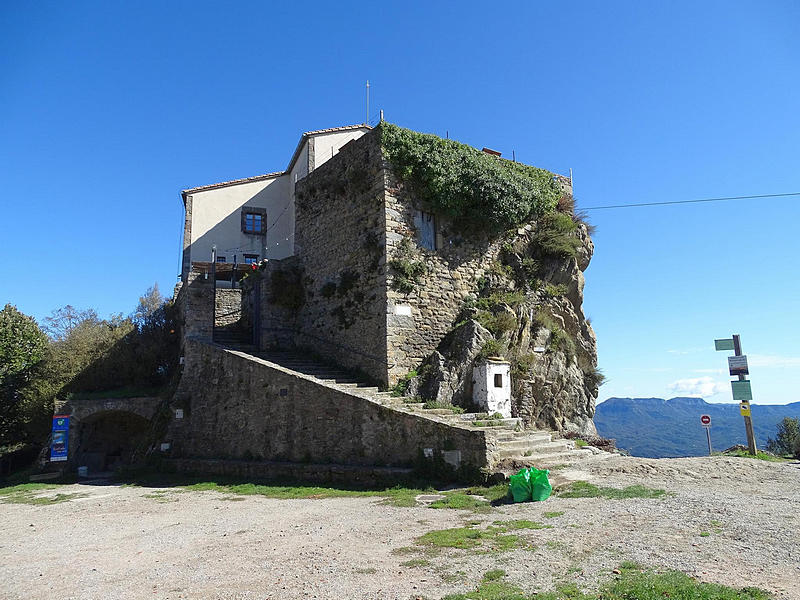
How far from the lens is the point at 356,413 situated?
39.5ft

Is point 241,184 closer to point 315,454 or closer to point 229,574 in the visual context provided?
point 315,454

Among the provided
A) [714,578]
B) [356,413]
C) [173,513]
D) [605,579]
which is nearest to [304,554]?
[605,579]

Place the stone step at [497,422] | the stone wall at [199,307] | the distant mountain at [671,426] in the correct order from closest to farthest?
the stone step at [497,422] < the stone wall at [199,307] < the distant mountain at [671,426]

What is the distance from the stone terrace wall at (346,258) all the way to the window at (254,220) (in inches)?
219

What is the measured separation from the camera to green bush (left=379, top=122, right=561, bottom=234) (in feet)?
50.4

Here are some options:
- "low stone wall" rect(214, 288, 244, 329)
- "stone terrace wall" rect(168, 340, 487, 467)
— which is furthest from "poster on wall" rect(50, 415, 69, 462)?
"low stone wall" rect(214, 288, 244, 329)

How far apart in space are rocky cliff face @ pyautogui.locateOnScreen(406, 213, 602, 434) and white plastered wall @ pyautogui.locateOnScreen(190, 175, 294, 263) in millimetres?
10462

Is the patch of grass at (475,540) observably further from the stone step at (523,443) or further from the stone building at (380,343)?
the stone step at (523,443)

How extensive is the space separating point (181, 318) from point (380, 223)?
35.4 ft

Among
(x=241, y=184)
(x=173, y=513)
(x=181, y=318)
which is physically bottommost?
(x=173, y=513)

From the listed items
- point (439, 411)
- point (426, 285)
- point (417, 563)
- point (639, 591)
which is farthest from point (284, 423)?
point (639, 591)

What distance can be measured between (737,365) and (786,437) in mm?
19508

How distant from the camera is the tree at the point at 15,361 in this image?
71.0 ft

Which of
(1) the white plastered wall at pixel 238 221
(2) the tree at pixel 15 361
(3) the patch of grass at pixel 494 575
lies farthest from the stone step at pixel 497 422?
(2) the tree at pixel 15 361
